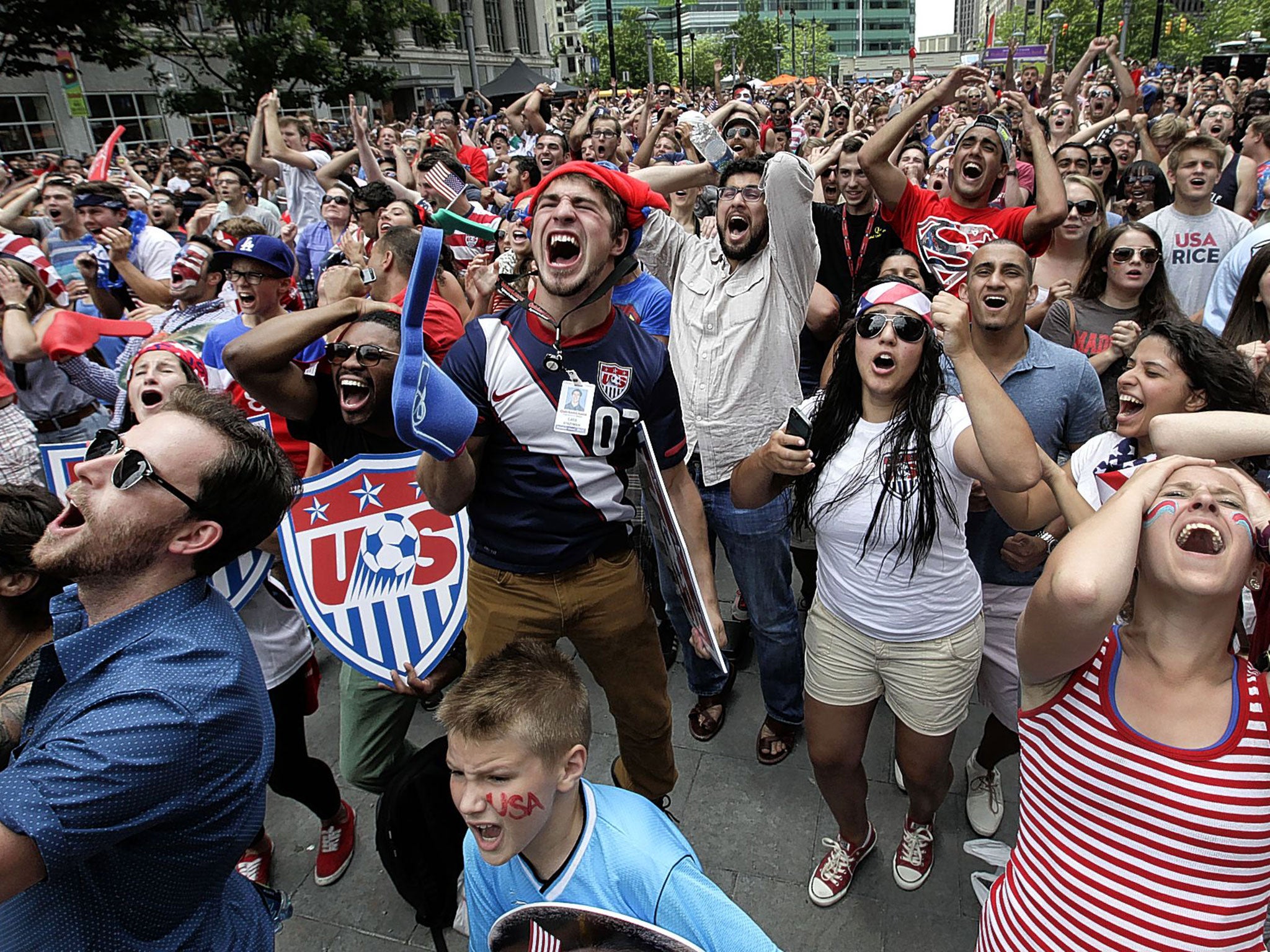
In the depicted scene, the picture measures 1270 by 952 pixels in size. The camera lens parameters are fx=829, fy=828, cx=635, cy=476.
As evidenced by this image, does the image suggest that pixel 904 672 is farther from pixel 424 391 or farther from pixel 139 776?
pixel 139 776

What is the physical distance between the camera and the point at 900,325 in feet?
7.87

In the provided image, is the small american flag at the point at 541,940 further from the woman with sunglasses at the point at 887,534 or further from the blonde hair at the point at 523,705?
the woman with sunglasses at the point at 887,534

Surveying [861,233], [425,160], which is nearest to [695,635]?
[861,233]

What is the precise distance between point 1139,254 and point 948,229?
2.60ft

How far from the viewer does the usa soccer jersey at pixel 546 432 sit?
2.39 meters

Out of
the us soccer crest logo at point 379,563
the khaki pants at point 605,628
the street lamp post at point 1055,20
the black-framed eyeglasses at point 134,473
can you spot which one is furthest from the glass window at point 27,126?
the street lamp post at point 1055,20

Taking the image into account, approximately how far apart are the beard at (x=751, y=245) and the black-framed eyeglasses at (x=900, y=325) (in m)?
1.02

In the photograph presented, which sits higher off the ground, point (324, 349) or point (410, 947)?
point (324, 349)

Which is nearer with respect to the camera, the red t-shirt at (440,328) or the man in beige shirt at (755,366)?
the man in beige shirt at (755,366)

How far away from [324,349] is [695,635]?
5.43 feet

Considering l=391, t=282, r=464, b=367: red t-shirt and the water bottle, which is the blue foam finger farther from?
the water bottle

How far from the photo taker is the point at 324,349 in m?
2.97

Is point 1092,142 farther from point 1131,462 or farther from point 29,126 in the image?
point 29,126

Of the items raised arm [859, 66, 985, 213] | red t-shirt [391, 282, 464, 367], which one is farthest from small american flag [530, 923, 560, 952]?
raised arm [859, 66, 985, 213]
